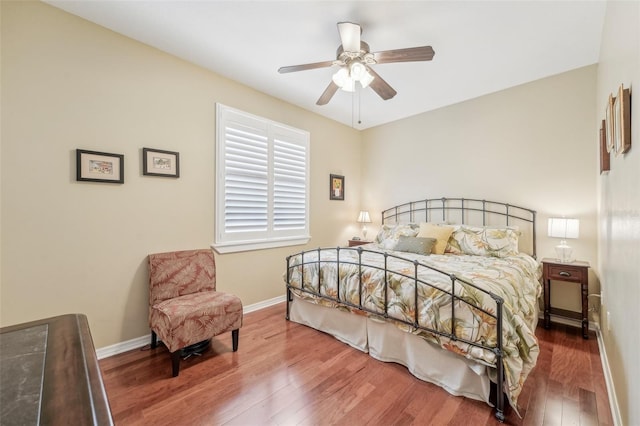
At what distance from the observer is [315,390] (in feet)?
6.45

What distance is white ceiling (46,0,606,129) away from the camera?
2.17 m

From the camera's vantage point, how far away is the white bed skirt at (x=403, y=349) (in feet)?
6.12

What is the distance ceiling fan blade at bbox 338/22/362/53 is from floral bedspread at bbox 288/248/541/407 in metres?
1.74

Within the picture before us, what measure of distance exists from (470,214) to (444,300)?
7.92 feet

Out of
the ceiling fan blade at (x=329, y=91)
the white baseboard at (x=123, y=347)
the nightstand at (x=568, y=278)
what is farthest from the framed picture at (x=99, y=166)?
the nightstand at (x=568, y=278)

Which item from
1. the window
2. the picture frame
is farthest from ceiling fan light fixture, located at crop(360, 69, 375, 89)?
the picture frame

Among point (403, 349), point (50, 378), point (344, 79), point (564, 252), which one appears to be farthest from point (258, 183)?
point (564, 252)

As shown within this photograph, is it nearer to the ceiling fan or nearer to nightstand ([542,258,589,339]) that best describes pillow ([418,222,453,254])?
nightstand ([542,258,589,339])

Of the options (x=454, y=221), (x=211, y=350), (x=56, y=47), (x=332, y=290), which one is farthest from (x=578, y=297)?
(x=56, y=47)

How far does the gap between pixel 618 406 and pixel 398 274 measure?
1.44 metres

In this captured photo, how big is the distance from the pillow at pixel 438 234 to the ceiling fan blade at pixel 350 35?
2.28 m

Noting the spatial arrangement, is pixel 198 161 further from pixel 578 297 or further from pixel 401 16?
pixel 578 297

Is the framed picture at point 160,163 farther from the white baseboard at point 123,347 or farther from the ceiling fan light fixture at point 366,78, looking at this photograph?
the ceiling fan light fixture at point 366,78

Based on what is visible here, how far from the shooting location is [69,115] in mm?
2242
